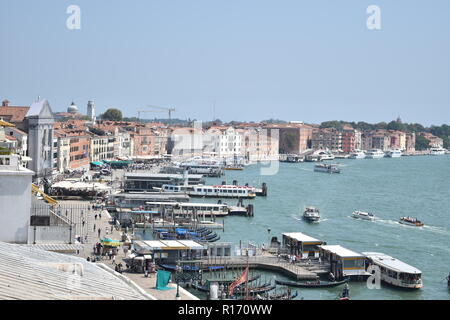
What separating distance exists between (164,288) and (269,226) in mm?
8045

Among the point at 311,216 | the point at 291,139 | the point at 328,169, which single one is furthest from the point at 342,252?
the point at 291,139

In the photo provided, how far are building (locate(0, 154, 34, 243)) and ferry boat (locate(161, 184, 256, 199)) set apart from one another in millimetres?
14238

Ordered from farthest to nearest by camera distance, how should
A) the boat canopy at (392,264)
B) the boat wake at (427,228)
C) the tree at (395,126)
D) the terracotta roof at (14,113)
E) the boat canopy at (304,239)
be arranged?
1. the tree at (395,126)
2. the terracotta roof at (14,113)
3. the boat wake at (427,228)
4. the boat canopy at (304,239)
5. the boat canopy at (392,264)

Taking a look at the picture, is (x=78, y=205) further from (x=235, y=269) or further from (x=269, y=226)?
(x=235, y=269)

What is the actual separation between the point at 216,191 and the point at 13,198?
15.1 metres

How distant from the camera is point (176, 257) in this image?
10.5 m

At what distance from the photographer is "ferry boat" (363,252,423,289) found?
9.64 metres

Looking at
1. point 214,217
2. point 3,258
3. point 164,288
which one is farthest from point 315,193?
point 3,258

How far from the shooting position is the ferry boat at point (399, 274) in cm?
964

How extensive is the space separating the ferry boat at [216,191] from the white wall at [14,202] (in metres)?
14.2

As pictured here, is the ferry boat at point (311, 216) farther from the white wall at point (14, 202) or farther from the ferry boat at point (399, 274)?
the white wall at point (14, 202)

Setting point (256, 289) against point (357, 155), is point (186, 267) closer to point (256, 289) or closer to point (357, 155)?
point (256, 289)

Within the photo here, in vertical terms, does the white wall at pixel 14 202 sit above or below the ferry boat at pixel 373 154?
below

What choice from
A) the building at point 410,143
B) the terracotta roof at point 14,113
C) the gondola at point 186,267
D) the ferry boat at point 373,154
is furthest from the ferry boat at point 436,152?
the gondola at point 186,267
